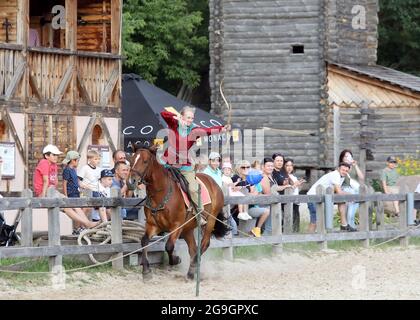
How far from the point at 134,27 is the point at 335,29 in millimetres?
6486

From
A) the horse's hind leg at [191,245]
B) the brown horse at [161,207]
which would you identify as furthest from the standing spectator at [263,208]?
the brown horse at [161,207]

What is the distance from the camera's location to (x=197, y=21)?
140ft

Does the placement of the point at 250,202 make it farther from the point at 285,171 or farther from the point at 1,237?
the point at 1,237

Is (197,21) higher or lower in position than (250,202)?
higher

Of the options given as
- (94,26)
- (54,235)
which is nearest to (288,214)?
(54,235)

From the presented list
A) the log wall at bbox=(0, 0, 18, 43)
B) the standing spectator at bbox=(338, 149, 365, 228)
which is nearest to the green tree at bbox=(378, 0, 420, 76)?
the standing spectator at bbox=(338, 149, 365, 228)

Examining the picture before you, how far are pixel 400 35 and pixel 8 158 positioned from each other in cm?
2612

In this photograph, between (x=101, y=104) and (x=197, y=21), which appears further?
(x=197, y=21)

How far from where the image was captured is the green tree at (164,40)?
41781 mm

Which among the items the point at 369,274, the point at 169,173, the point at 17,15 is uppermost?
the point at 17,15

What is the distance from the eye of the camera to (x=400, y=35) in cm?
4712
